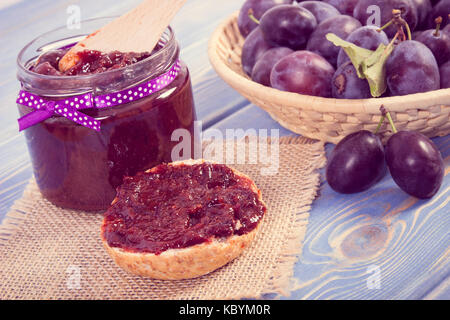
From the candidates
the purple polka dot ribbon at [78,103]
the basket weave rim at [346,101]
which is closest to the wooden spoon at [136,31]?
the purple polka dot ribbon at [78,103]

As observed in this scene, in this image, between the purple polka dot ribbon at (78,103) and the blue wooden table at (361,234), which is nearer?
the blue wooden table at (361,234)

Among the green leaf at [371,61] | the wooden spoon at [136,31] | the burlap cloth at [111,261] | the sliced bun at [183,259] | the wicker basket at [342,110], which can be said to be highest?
the wooden spoon at [136,31]

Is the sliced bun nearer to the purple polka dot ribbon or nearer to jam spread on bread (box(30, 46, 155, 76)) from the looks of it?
the purple polka dot ribbon

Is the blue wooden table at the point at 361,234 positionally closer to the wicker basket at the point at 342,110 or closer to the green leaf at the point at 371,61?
the wicker basket at the point at 342,110

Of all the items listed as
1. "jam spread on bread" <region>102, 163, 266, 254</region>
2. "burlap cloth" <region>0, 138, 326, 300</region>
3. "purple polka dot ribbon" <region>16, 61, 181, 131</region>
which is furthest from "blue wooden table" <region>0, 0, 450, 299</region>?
"purple polka dot ribbon" <region>16, 61, 181, 131</region>

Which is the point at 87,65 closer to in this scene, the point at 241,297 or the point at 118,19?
the point at 118,19
